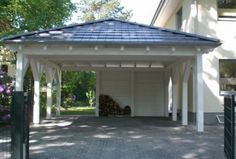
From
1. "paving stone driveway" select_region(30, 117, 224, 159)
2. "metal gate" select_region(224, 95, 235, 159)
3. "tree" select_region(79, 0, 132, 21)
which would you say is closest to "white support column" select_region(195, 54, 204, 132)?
"paving stone driveway" select_region(30, 117, 224, 159)

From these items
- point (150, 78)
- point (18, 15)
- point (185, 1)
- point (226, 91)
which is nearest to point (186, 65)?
point (226, 91)

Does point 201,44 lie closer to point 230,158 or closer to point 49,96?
point 230,158

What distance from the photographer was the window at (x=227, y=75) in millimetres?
17016

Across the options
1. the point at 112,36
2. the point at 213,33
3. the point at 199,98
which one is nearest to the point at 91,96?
the point at 213,33

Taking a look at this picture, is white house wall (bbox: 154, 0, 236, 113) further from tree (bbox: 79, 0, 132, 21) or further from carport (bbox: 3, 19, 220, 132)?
tree (bbox: 79, 0, 132, 21)

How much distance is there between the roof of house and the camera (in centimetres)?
1294

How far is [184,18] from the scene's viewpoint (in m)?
18.5

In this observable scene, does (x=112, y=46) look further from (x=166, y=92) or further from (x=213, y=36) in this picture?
(x=166, y=92)

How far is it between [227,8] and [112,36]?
250 inches

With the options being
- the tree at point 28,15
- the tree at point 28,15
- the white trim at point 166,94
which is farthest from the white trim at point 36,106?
the white trim at point 166,94

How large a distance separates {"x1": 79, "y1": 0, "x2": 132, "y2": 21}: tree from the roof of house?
33580 mm

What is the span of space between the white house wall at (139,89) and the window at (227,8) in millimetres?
6461

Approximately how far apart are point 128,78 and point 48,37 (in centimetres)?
1006

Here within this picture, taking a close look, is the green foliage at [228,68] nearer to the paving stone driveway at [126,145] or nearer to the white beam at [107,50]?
the paving stone driveway at [126,145]
